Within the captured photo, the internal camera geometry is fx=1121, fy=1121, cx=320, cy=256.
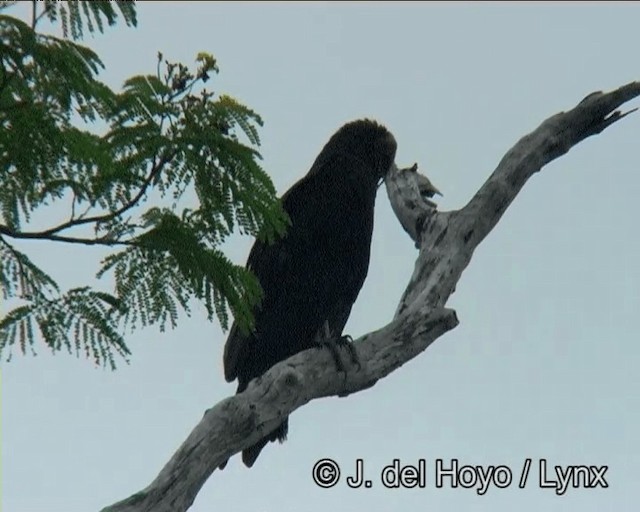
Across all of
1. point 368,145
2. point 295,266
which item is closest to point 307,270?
point 295,266

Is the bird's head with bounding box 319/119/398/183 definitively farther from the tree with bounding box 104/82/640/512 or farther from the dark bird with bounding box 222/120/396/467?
the dark bird with bounding box 222/120/396/467

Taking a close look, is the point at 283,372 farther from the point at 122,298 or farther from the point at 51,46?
the point at 51,46

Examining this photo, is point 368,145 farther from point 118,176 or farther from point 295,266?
point 118,176

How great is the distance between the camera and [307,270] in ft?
19.5

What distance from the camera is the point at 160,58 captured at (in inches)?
143

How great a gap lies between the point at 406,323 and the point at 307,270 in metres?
0.88

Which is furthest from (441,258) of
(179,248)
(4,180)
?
(4,180)

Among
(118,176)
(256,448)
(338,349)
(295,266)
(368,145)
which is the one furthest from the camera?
(368,145)

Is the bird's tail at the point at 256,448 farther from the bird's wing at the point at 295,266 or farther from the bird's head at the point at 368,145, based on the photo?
the bird's head at the point at 368,145

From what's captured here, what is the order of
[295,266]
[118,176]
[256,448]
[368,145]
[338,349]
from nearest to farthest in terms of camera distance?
1. [118,176]
2. [338,349]
3. [256,448]
4. [295,266]
5. [368,145]

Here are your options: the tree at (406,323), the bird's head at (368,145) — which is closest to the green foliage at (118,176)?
the tree at (406,323)

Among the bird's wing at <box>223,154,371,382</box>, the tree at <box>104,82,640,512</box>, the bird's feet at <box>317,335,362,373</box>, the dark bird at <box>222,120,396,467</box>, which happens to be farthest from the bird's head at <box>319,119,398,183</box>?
the bird's feet at <box>317,335,362,373</box>

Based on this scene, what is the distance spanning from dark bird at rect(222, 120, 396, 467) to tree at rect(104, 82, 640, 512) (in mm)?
392

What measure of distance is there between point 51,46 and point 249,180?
0.78 metres
